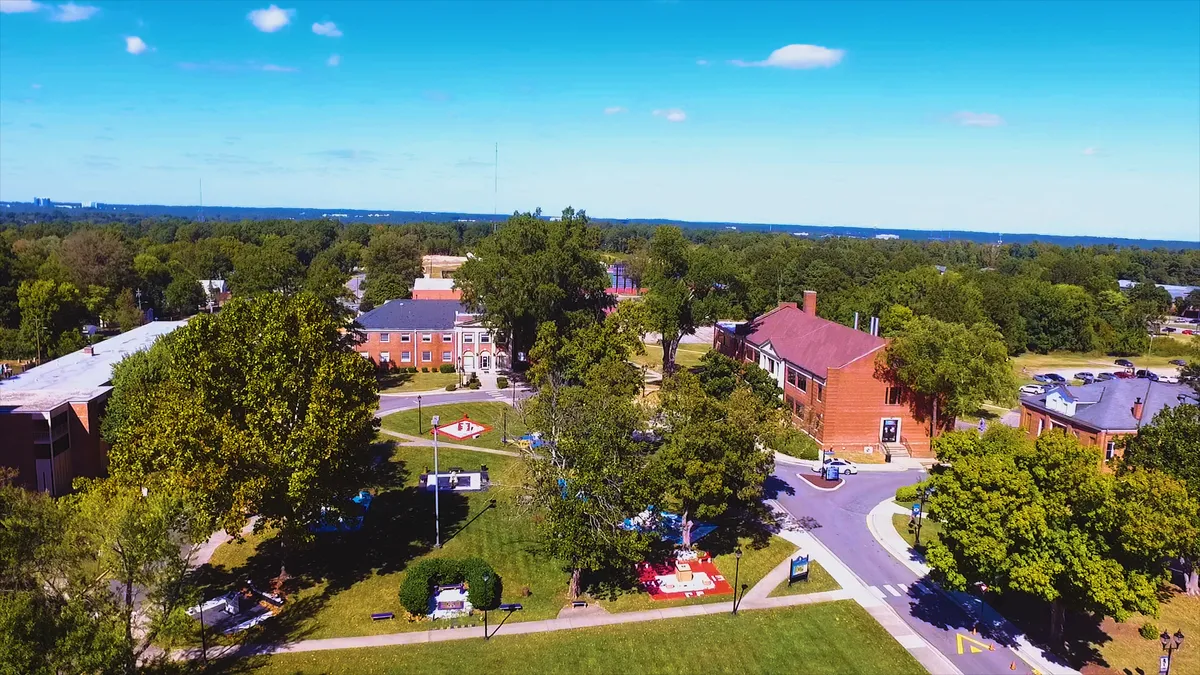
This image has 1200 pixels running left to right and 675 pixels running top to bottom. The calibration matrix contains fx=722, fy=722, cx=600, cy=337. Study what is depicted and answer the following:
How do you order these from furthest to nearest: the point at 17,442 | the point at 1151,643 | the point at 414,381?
the point at 414,381, the point at 17,442, the point at 1151,643

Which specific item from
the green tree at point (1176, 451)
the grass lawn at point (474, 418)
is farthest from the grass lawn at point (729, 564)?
the grass lawn at point (474, 418)

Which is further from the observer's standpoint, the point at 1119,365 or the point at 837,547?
the point at 1119,365

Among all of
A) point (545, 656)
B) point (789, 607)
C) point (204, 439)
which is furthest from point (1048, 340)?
point (204, 439)

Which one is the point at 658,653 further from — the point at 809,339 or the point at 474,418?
the point at 809,339

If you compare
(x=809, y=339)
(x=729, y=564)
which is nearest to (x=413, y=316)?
(x=809, y=339)

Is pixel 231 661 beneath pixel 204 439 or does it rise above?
beneath

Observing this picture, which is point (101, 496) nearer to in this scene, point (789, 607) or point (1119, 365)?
point (789, 607)

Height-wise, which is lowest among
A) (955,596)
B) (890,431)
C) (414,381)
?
(955,596)
